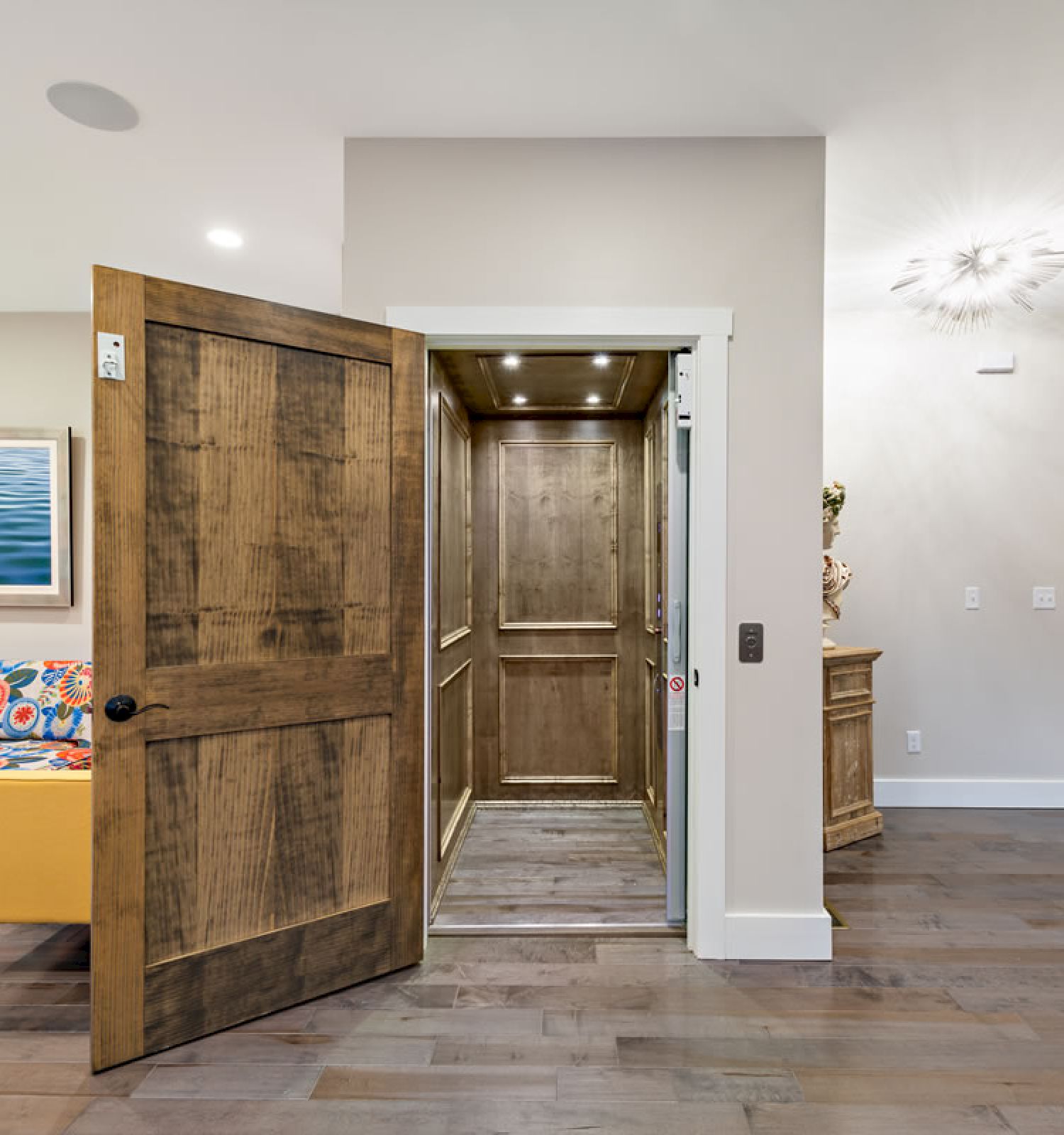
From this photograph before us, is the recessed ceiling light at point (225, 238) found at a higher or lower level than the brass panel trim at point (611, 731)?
higher

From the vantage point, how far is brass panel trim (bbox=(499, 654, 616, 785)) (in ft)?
14.0

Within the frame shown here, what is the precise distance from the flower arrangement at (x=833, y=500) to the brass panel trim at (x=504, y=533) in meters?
1.16

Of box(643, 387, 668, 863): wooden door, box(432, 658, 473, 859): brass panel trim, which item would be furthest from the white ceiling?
box(432, 658, 473, 859): brass panel trim

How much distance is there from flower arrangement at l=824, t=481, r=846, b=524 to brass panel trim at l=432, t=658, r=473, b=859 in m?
1.98

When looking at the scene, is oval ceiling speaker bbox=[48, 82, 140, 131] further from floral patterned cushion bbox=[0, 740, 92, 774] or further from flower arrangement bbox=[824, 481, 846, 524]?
flower arrangement bbox=[824, 481, 846, 524]

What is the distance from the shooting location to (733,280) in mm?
2482

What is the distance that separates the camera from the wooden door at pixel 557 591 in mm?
4289

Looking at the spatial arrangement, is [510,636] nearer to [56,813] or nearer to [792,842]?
[792,842]

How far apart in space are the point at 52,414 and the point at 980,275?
4.89 m

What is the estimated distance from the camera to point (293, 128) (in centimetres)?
244

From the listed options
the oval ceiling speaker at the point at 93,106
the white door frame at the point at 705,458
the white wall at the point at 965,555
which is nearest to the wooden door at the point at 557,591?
the white wall at the point at 965,555

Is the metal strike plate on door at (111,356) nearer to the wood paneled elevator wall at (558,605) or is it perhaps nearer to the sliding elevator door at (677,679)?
the sliding elevator door at (677,679)

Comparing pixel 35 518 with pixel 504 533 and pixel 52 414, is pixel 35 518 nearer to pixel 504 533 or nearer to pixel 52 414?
pixel 52 414

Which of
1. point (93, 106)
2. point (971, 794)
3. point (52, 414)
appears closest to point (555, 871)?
point (971, 794)
